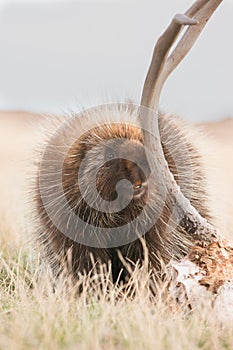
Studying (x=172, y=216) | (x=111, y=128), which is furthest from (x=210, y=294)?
(x=111, y=128)

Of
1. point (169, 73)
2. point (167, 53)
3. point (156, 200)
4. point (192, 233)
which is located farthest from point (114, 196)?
point (167, 53)

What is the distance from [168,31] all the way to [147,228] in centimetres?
138

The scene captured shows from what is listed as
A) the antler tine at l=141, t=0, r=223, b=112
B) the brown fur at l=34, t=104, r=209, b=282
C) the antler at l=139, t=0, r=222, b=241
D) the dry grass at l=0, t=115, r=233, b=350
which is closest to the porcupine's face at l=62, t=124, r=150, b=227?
the brown fur at l=34, t=104, r=209, b=282

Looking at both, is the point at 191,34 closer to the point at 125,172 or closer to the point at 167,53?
the point at 167,53

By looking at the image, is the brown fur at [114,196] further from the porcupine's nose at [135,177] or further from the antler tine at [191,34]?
the antler tine at [191,34]

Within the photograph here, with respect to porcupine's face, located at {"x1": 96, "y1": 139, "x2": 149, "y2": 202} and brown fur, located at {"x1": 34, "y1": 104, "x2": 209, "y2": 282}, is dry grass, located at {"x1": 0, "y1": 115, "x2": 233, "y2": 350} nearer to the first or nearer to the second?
brown fur, located at {"x1": 34, "y1": 104, "x2": 209, "y2": 282}

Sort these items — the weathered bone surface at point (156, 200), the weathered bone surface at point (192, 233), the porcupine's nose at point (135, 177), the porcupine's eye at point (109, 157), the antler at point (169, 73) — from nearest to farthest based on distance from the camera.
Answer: the antler at point (169, 73)
the weathered bone surface at point (192, 233)
the weathered bone surface at point (156, 200)
the porcupine's nose at point (135, 177)
the porcupine's eye at point (109, 157)

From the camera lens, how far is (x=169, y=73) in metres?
3.66

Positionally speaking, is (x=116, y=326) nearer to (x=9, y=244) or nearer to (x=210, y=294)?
(x=210, y=294)

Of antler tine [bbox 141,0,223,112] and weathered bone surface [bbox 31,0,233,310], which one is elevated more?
antler tine [bbox 141,0,223,112]

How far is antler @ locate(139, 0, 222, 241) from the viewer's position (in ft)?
11.1

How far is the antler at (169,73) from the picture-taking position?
338cm

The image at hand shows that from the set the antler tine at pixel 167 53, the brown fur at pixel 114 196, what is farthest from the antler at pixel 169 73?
the brown fur at pixel 114 196

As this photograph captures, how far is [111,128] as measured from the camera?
4312mm
